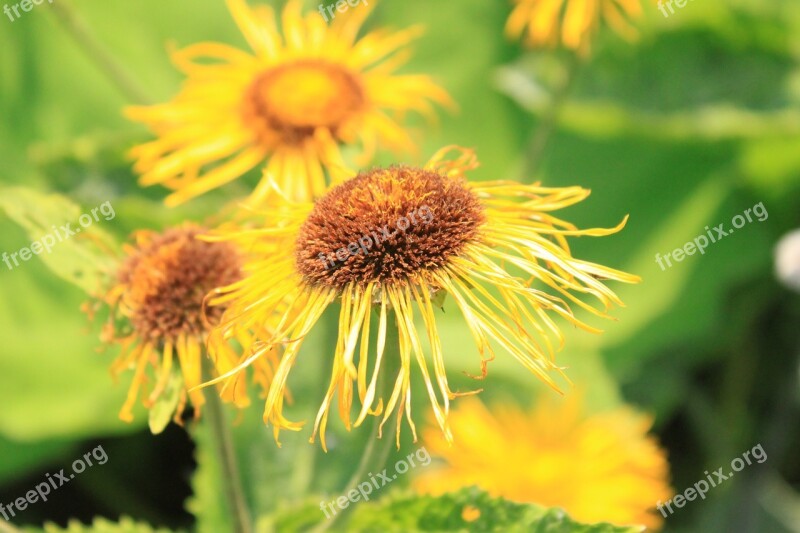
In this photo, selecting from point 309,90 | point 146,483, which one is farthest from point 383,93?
point 146,483

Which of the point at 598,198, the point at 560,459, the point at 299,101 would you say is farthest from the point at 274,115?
the point at 598,198

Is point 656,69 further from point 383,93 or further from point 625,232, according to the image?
Result: point 383,93

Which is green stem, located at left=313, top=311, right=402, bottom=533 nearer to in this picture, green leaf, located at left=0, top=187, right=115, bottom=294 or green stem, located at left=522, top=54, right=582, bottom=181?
green leaf, located at left=0, top=187, right=115, bottom=294

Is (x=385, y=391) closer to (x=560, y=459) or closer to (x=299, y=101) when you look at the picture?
(x=299, y=101)

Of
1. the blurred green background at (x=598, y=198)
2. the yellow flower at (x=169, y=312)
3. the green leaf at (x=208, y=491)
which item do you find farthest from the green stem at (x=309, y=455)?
the blurred green background at (x=598, y=198)

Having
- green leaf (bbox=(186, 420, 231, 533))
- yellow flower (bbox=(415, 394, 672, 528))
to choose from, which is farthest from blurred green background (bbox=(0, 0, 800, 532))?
green leaf (bbox=(186, 420, 231, 533))

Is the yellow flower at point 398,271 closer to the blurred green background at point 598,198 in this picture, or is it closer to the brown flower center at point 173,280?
the brown flower center at point 173,280
